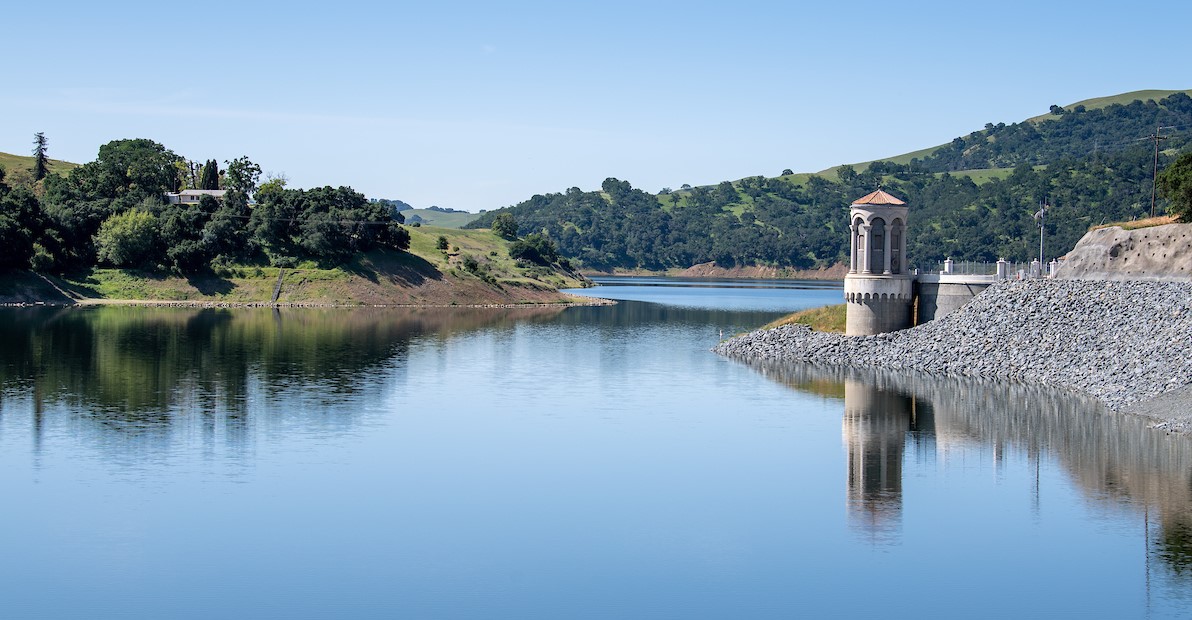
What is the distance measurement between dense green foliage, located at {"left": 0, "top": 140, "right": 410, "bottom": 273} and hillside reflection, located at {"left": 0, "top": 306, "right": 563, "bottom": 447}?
21.2 metres

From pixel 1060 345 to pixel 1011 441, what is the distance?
78.1 ft

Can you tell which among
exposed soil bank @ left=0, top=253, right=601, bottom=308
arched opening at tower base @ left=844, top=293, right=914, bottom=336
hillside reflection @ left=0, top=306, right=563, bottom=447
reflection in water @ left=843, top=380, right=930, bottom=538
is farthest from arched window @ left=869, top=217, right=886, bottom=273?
exposed soil bank @ left=0, top=253, right=601, bottom=308

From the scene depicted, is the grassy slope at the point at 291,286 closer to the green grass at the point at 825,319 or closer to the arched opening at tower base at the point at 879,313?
the green grass at the point at 825,319

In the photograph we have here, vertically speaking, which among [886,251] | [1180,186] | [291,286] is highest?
[1180,186]

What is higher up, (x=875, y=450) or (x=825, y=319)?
(x=825, y=319)

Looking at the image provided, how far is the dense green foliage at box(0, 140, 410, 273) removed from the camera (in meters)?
170

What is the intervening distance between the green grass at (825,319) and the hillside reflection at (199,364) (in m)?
34.8

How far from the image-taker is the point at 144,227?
174m

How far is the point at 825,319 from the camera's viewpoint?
104 metres

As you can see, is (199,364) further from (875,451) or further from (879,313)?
(875,451)

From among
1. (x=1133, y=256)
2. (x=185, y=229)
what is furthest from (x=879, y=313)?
(x=185, y=229)

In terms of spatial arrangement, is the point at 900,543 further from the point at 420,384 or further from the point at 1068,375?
the point at 420,384

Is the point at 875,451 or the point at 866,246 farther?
the point at 866,246


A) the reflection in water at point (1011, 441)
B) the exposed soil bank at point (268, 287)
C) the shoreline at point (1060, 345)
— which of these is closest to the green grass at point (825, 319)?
the shoreline at point (1060, 345)
